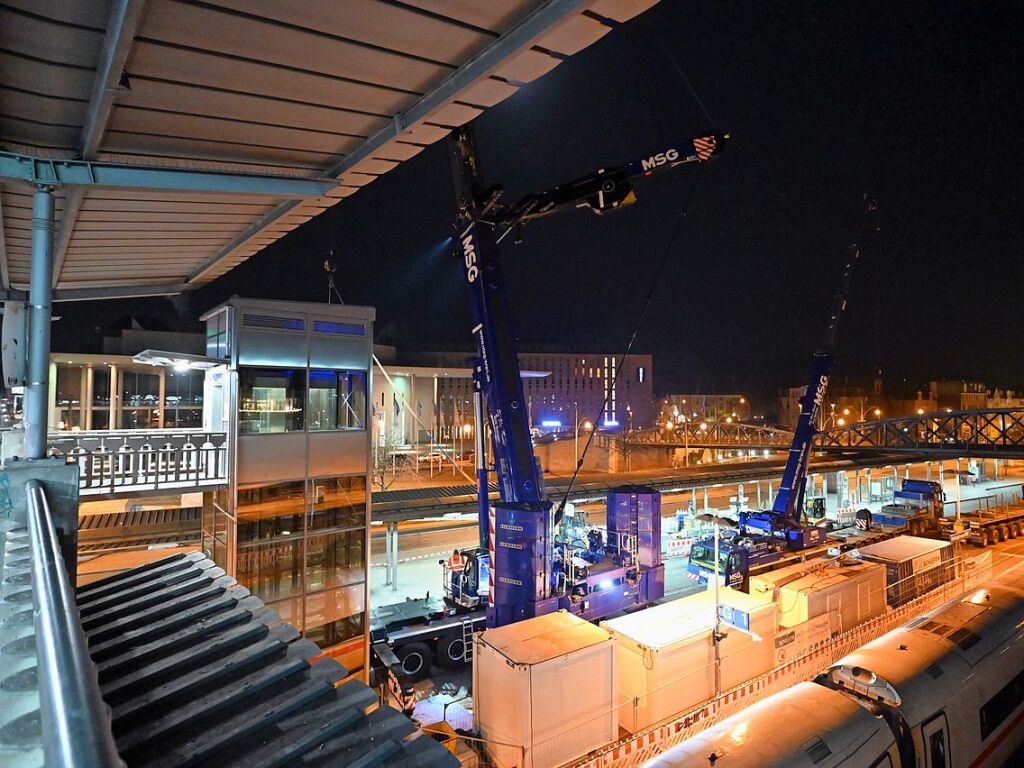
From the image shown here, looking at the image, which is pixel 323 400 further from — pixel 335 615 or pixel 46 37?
pixel 46 37

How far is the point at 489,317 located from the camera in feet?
42.8

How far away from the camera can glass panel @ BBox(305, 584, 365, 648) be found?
13.1 meters

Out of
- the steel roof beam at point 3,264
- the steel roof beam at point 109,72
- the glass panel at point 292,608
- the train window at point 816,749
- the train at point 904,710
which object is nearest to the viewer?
the steel roof beam at point 109,72

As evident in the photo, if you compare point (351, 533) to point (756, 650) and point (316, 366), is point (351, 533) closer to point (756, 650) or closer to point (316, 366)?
point (316, 366)

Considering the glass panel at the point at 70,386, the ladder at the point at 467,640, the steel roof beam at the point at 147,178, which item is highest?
the steel roof beam at the point at 147,178

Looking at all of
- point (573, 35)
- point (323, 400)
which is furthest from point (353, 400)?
point (573, 35)

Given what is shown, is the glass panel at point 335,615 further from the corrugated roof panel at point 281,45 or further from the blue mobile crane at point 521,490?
the corrugated roof panel at point 281,45

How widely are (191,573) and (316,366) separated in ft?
28.8

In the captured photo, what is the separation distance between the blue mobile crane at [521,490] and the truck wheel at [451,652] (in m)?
1.27

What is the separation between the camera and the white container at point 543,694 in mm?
8672

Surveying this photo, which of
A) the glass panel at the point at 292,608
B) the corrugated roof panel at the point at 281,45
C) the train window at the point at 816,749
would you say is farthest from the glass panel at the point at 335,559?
the corrugated roof panel at the point at 281,45

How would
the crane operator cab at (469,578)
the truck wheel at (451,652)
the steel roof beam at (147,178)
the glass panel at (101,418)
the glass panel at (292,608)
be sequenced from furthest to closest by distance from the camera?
the glass panel at (101,418), the crane operator cab at (469,578), the truck wheel at (451,652), the glass panel at (292,608), the steel roof beam at (147,178)

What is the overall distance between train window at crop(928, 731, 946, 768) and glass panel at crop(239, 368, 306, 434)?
1314 centimetres

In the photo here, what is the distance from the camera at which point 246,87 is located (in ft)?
13.5
